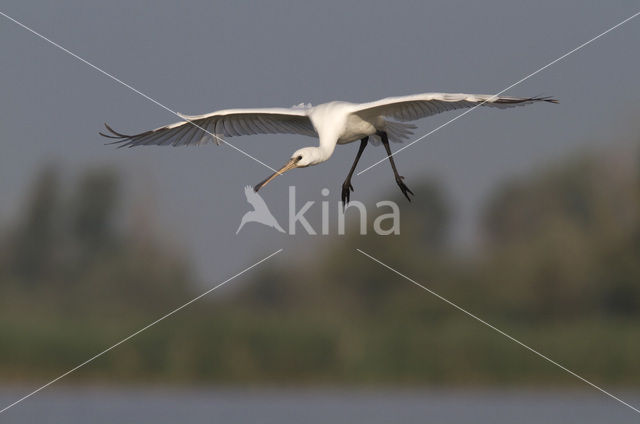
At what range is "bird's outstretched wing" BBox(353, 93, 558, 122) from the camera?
37.5 feet

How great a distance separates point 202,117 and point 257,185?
0.91 metres

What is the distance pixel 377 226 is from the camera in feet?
65.3

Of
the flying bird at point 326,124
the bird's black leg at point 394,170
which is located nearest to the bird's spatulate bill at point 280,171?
the flying bird at point 326,124

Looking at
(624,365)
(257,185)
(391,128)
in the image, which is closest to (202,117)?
(257,185)

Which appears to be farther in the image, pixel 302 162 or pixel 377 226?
pixel 377 226

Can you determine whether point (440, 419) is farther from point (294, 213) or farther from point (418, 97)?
point (418, 97)

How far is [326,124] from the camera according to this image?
39.2 ft

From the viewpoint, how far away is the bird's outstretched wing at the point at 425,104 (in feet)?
37.5

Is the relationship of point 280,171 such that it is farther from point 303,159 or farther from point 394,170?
point 394,170

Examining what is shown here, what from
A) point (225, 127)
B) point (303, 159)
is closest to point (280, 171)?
point (303, 159)

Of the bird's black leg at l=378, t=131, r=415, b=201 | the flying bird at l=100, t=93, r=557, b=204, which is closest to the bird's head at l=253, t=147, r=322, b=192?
the flying bird at l=100, t=93, r=557, b=204

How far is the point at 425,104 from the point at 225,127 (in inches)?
83.4

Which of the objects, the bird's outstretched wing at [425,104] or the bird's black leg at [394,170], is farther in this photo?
the bird's black leg at [394,170]

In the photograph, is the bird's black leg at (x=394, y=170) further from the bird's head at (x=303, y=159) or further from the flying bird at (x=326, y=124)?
the bird's head at (x=303, y=159)
